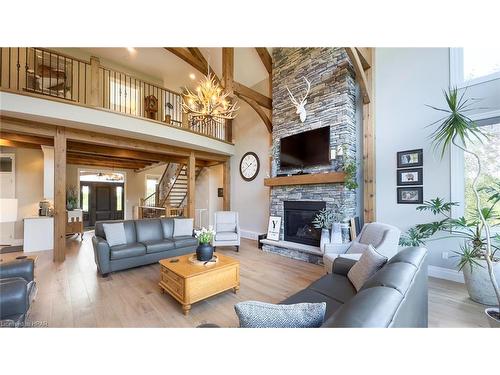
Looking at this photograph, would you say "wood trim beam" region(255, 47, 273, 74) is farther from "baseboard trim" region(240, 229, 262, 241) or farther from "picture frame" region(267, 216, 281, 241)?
"baseboard trim" region(240, 229, 262, 241)

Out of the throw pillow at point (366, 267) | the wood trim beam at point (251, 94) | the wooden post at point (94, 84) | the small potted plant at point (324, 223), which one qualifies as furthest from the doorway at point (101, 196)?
the throw pillow at point (366, 267)

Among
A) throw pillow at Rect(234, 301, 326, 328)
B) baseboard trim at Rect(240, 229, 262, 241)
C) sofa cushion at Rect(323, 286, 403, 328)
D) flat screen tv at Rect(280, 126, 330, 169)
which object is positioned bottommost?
baseboard trim at Rect(240, 229, 262, 241)

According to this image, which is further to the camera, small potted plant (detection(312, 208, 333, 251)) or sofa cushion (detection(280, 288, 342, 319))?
small potted plant (detection(312, 208, 333, 251))

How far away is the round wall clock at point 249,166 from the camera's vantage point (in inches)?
235

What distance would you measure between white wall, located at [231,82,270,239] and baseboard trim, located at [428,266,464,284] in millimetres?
3478

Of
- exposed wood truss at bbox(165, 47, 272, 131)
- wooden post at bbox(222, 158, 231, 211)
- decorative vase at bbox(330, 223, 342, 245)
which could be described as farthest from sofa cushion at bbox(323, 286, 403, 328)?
wooden post at bbox(222, 158, 231, 211)

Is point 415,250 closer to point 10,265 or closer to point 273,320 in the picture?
point 273,320

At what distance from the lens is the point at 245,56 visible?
5.74m

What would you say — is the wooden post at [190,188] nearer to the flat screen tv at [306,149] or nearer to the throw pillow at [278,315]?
the flat screen tv at [306,149]

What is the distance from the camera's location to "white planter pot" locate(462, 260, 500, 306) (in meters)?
2.29

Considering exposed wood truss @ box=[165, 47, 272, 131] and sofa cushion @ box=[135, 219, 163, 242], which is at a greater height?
exposed wood truss @ box=[165, 47, 272, 131]

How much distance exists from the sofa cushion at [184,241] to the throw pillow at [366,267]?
2989mm
